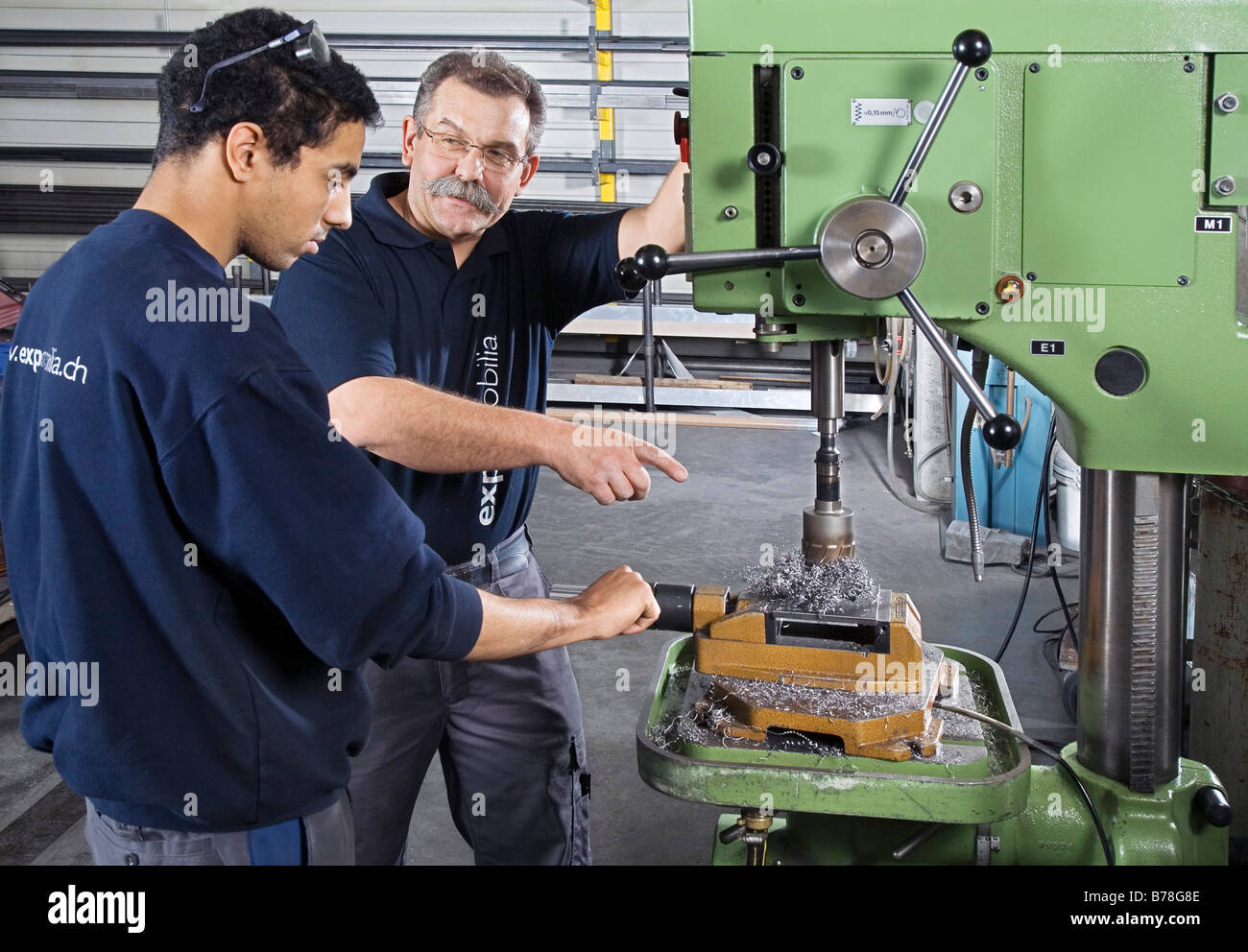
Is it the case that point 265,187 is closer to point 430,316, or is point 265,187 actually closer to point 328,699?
point 328,699

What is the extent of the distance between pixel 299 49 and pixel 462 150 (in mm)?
552

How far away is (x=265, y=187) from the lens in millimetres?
1003

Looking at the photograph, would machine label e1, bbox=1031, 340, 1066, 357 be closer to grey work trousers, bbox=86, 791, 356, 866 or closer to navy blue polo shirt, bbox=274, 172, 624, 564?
navy blue polo shirt, bbox=274, 172, 624, 564

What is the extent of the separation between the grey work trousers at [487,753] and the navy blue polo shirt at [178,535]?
529 mm

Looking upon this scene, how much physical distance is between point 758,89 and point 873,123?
0.36ft

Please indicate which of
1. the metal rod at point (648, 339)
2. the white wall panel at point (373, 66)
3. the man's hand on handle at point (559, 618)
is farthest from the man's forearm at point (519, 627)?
the white wall panel at point (373, 66)

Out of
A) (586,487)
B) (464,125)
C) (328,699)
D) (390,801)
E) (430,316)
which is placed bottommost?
(390,801)

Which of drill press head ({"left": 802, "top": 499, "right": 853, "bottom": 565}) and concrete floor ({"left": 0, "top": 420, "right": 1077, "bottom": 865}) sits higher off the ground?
drill press head ({"left": 802, "top": 499, "right": 853, "bottom": 565})

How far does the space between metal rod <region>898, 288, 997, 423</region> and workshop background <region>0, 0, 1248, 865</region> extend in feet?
8.15

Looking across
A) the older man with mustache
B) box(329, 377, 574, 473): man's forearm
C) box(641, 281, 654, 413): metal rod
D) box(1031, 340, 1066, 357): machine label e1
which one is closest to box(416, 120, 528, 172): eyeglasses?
the older man with mustache

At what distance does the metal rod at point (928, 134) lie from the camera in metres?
0.95

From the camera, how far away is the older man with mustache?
1.51 metres

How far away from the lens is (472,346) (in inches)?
62.9
